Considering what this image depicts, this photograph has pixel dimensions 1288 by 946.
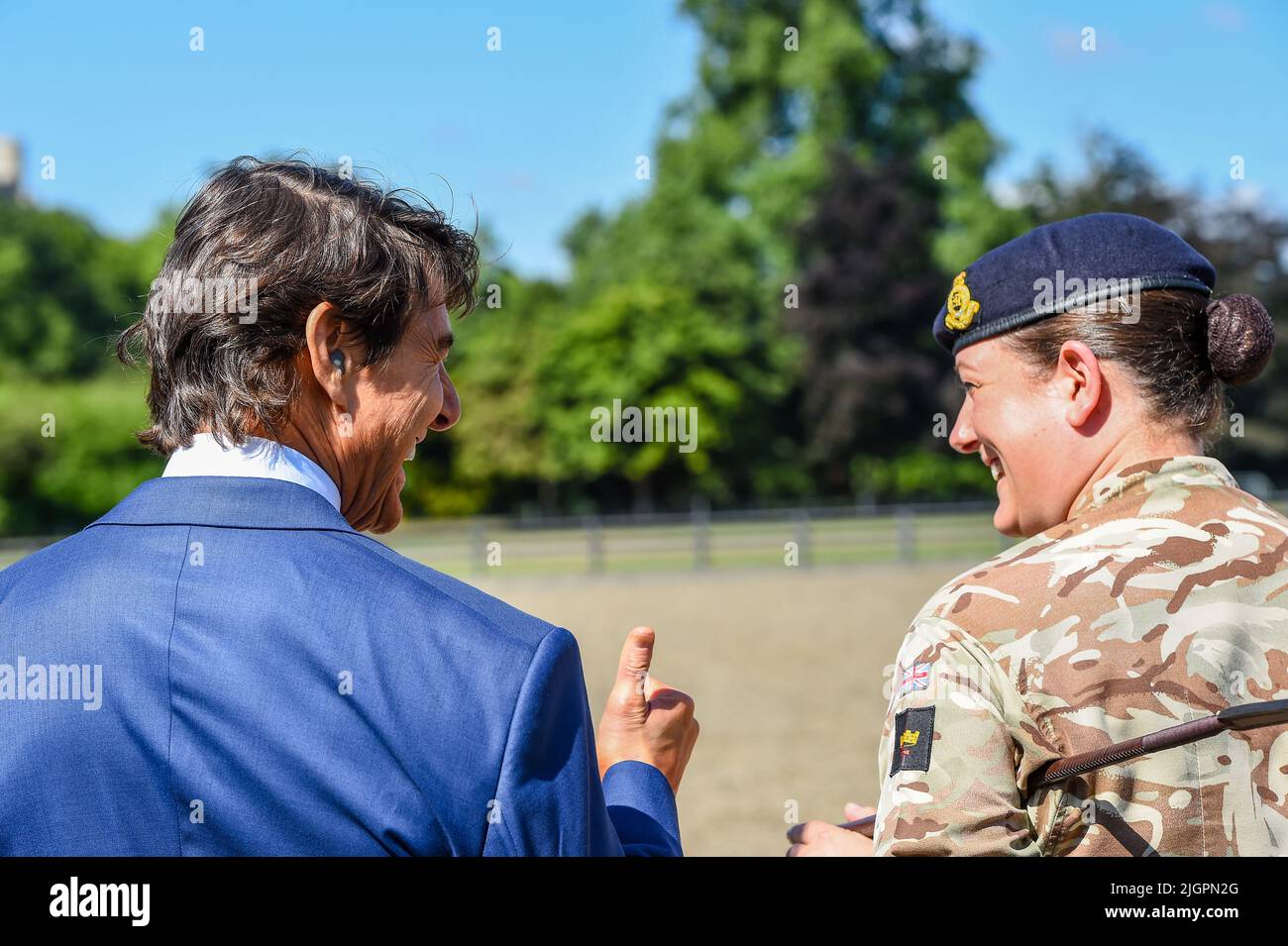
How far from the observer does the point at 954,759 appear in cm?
167

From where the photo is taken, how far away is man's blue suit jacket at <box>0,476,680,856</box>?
1417 millimetres

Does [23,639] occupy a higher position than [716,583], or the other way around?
[23,639]

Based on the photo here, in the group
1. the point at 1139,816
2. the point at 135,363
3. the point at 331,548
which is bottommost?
the point at 1139,816

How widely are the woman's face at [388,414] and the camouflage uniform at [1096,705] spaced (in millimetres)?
828

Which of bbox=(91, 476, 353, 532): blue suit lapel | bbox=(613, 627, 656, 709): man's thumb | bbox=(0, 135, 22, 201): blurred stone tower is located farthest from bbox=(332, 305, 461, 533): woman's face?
bbox=(0, 135, 22, 201): blurred stone tower

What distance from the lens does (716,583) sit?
2012 cm

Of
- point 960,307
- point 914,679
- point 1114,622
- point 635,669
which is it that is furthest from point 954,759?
point 960,307

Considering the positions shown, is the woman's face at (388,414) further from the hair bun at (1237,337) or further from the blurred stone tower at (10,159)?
the blurred stone tower at (10,159)

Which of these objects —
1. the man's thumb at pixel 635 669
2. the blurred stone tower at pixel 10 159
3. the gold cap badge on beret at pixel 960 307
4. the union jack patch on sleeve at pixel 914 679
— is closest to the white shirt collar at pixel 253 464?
the man's thumb at pixel 635 669

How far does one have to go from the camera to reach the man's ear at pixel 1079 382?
191 centimetres

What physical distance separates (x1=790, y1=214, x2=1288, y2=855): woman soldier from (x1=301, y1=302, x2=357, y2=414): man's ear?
0.92 metres
